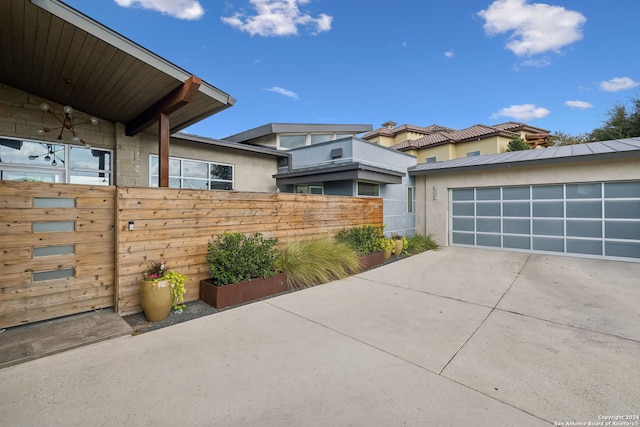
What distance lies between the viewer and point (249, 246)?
5.30 metres

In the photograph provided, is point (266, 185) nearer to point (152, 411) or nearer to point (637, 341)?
point (152, 411)

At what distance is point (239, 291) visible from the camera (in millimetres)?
4984

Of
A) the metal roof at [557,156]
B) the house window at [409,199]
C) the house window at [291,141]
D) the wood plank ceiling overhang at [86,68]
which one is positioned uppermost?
the house window at [291,141]

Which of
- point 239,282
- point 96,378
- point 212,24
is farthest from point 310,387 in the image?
point 212,24

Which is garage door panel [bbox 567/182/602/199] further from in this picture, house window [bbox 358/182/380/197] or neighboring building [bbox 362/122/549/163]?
neighboring building [bbox 362/122/549/163]

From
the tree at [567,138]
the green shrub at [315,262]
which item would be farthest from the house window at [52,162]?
the tree at [567,138]

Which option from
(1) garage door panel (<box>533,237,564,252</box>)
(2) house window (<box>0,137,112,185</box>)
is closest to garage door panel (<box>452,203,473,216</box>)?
(1) garage door panel (<box>533,237,564,252</box>)

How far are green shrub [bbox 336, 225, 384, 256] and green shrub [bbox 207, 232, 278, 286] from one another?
10.1 feet

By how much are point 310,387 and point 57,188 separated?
4.22m

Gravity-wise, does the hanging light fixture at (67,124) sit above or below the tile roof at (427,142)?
below

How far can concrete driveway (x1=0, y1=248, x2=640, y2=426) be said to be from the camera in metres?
2.29

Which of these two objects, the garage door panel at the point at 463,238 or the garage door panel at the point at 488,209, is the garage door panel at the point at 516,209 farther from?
the garage door panel at the point at 463,238

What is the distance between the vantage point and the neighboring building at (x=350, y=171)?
1007 centimetres

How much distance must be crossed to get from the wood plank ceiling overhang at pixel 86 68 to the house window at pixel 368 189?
224 inches
